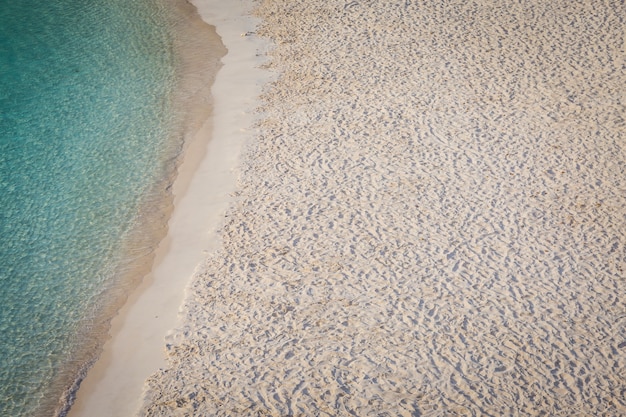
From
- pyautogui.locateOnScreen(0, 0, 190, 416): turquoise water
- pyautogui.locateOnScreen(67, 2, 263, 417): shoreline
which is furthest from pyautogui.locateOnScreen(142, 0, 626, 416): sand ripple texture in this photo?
pyautogui.locateOnScreen(0, 0, 190, 416): turquoise water

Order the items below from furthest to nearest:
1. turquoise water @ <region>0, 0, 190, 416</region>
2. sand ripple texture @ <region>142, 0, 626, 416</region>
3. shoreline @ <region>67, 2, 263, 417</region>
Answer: turquoise water @ <region>0, 0, 190, 416</region> → shoreline @ <region>67, 2, 263, 417</region> → sand ripple texture @ <region>142, 0, 626, 416</region>

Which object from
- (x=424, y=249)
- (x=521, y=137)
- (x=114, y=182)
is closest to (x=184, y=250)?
(x=114, y=182)

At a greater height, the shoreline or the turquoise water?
the turquoise water

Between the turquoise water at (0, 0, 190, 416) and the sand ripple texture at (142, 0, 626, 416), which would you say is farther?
the turquoise water at (0, 0, 190, 416)

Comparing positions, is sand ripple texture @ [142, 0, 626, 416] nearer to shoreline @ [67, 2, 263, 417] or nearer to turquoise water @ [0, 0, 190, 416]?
shoreline @ [67, 2, 263, 417]

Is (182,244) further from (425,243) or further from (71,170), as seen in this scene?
(425,243)

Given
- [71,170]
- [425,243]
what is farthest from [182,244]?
[425,243]

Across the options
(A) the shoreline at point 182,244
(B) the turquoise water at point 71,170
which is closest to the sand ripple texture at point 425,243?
(A) the shoreline at point 182,244

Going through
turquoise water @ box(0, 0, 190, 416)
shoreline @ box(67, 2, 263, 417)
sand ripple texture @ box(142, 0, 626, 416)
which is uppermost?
turquoise water @ box(0, 0, 190, 416)
